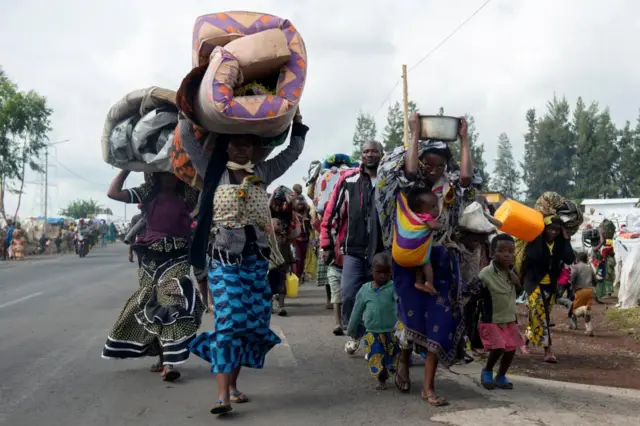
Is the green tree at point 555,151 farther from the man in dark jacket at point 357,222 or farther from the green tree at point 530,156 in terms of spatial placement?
the man in dark jacket at point 357,222

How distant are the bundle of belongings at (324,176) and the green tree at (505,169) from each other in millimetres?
101172

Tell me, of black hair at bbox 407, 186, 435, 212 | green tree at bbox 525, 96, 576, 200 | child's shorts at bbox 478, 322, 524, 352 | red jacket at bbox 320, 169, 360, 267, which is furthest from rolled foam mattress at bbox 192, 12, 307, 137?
green tree at bbox 525, 96, 576, 200

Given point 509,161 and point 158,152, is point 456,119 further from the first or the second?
point 509,161

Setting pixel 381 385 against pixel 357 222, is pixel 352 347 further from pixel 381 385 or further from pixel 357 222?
pixel 381 385

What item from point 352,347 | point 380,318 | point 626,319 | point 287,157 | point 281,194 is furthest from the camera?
point 626,319

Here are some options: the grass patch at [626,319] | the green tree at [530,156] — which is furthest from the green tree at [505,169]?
the grass patch at [626,319]

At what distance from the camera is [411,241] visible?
4855 mm

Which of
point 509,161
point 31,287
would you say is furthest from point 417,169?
point 509,161

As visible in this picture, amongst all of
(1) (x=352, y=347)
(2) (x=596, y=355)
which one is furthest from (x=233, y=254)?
(2) (x=596, y=355)

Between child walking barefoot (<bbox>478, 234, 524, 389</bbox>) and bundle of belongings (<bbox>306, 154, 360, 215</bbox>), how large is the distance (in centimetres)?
355

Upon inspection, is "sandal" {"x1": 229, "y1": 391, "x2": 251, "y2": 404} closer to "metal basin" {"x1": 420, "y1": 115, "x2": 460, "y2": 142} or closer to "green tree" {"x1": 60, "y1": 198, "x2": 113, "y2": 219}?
"metal basin" {"x1": 420, "y1": 115, "x2": 460, "y2": 142}

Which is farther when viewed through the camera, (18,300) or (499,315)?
(18,300)

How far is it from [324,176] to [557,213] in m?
3.52

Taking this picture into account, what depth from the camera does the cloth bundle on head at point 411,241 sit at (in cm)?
484
